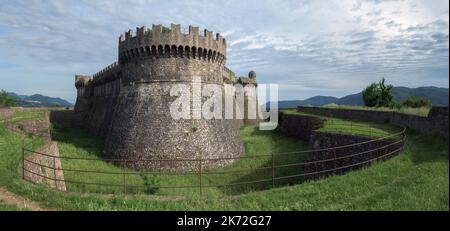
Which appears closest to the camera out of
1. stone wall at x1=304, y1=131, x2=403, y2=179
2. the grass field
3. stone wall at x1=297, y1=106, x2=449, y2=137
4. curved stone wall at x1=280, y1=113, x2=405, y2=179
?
the grass field

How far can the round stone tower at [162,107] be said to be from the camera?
21828 millimetres

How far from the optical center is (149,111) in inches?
880

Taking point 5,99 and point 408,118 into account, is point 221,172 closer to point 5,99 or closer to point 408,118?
point 408,118

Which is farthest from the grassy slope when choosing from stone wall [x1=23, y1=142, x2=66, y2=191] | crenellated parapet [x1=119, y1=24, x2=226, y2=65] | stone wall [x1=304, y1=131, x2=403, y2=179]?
crenellated parapet [x1=119, y1=24, x2=226, y2=65]

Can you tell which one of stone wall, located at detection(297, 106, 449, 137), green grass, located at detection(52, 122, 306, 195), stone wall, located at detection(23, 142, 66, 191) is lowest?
green grass, located at detection(52, 122, 306, 195)

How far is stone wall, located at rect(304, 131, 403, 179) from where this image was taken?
16.5 metres

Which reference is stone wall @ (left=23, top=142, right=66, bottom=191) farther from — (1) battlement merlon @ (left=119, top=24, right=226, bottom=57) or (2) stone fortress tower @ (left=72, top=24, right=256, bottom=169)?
(1) battlement merlon @ (left=119, top=24, right=226, bottom=57)

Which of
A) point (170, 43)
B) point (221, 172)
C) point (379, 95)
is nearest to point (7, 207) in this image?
point (221, 172)


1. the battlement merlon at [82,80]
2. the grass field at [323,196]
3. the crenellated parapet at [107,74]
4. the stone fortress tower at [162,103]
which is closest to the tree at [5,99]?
the battlement merlon at [82,80]

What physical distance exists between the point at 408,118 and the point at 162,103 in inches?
625

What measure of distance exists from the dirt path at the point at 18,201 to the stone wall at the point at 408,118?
16.1m
